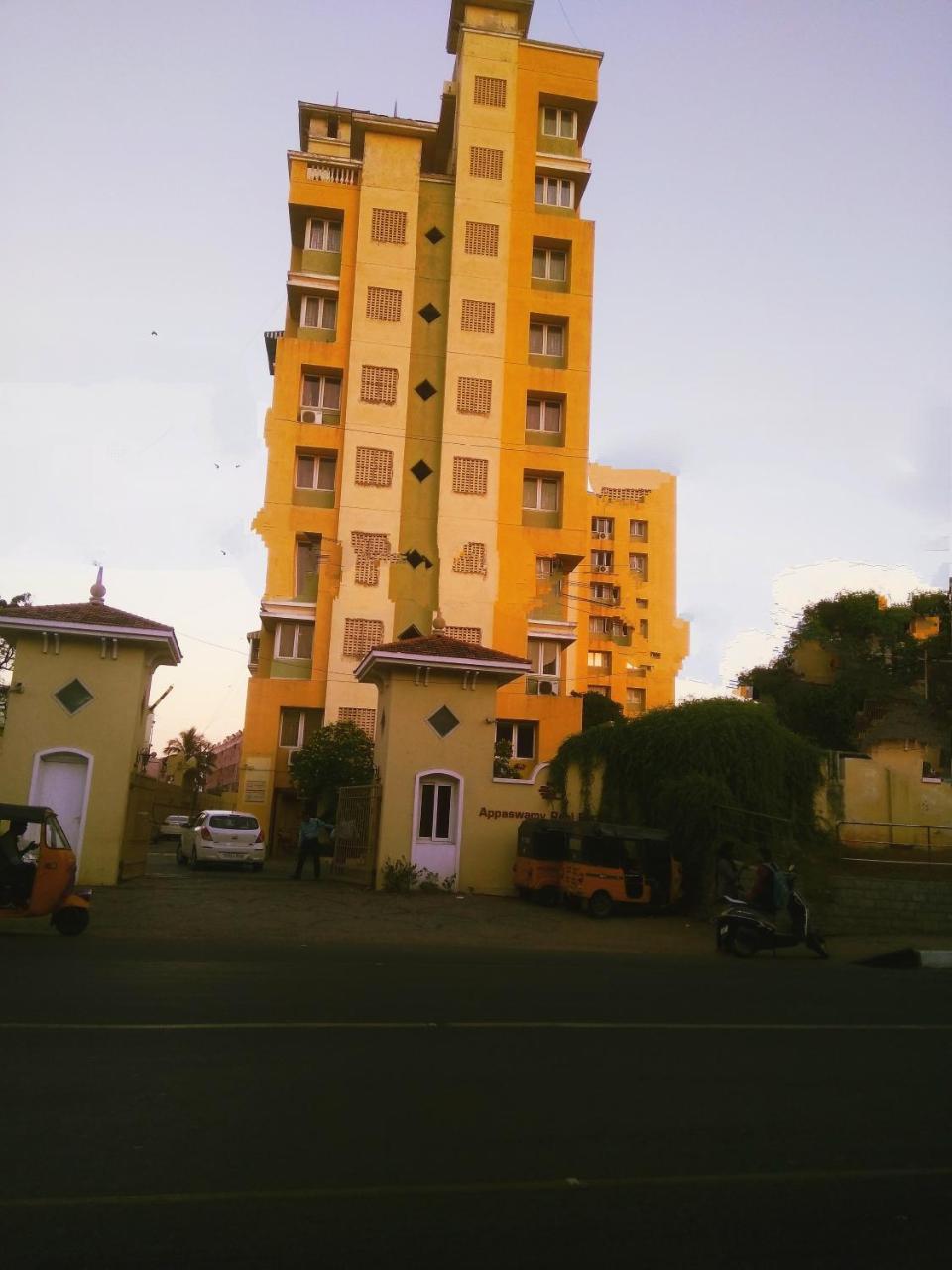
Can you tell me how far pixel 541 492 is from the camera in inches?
1690

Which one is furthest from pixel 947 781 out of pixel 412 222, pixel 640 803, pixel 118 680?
pixel 412 222

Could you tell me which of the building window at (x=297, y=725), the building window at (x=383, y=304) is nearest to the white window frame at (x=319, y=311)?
the building window at (x=383, y=304)

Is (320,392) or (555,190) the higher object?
(555,190)

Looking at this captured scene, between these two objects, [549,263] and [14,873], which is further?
[549,263]

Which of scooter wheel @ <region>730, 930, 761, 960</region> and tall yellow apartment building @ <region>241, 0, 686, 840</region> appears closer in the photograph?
scooter wheel @ <region>730, 930, 761, 960</region>

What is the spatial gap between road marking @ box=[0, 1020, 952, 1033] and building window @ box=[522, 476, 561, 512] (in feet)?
114

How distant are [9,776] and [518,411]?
27.3 m

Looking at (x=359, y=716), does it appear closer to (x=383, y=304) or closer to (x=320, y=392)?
(x=320, y=392)

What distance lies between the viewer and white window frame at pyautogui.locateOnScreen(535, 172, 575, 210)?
45.2 m

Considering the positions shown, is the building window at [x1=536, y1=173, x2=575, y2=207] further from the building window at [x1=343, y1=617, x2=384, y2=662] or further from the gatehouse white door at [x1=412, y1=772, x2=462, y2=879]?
the gatehouse white door at [x1=412, y1=772, x2=462, y2=879]

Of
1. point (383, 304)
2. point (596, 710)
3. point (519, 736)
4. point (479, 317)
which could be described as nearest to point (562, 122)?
point (479, 317)

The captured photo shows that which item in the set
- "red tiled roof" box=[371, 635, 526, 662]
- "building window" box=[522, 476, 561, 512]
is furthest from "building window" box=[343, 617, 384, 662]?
"red tiled roof" box=[371, 635, 526, 662]

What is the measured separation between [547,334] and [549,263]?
10.7 ft

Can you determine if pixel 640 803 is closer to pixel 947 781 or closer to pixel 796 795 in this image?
pixel 796 795
